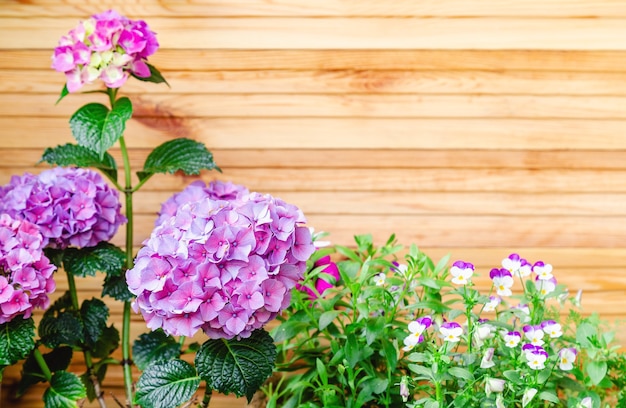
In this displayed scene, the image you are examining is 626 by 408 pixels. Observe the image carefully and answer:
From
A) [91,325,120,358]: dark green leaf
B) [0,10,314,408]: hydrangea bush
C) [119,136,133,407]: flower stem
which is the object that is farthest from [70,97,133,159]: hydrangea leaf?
[91,325,120,358]: dark green leaf

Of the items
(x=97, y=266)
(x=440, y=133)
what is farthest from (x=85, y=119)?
(x=440, y=133)

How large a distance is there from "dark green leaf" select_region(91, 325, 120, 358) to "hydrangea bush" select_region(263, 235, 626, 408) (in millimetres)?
376

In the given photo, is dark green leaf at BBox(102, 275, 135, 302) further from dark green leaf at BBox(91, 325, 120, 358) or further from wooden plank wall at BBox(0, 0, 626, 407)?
wooden plank wall at BBox(0, 0, 626, 407)

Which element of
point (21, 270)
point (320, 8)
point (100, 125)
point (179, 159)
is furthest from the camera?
point (320, 8)

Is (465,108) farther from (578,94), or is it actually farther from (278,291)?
(278,291)

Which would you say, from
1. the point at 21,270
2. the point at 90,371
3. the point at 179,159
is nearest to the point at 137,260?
the point at 21,270

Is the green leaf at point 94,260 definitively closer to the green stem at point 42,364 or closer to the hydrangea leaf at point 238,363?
the green stem at point 42,364

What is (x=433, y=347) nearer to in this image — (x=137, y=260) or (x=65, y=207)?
(x=137, y=260)

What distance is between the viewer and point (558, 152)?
176cm

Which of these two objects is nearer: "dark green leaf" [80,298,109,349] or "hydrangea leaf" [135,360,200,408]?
"hydrangea leaf" [135,360,200,408]

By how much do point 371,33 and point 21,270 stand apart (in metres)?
0.98

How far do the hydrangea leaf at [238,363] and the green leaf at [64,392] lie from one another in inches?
12.6

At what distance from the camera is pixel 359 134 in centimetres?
175

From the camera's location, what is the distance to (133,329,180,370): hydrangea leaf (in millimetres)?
1504
